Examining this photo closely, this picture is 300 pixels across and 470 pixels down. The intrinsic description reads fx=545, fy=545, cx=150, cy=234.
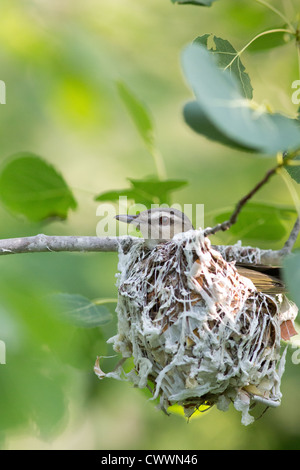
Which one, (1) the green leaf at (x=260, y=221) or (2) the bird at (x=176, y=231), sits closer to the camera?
(2) the bird at (x=176, y=231)

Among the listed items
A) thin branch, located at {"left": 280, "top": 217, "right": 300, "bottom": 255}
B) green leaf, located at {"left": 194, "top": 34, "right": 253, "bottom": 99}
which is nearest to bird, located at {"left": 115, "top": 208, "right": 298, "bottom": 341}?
thin branch, located at {"left": 280, "top": 217, "right": 300, "bottom": 255}

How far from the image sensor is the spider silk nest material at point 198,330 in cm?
231

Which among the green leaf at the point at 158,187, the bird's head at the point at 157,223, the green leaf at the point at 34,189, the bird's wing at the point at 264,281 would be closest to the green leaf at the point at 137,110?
the green leaf at the point at 158,187

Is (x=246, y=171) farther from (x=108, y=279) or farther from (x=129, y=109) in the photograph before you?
(x=129, y=109)

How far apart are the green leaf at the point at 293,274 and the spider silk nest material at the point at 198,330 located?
745 millimetres

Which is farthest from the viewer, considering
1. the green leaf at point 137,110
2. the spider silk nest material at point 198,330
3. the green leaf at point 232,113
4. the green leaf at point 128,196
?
the green leaf at point 128,196

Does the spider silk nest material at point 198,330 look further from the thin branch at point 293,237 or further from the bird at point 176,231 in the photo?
the thin branch at point 293,237

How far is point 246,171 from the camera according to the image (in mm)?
4832

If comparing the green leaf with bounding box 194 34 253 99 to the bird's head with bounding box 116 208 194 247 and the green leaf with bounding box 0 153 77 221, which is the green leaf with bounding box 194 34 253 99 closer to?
the bird's head with bounding box 116 208 194 247

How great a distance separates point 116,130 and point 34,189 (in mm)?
2344

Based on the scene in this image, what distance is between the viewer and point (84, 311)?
2697 mm

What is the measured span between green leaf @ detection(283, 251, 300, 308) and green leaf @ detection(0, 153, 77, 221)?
5.77 feet
